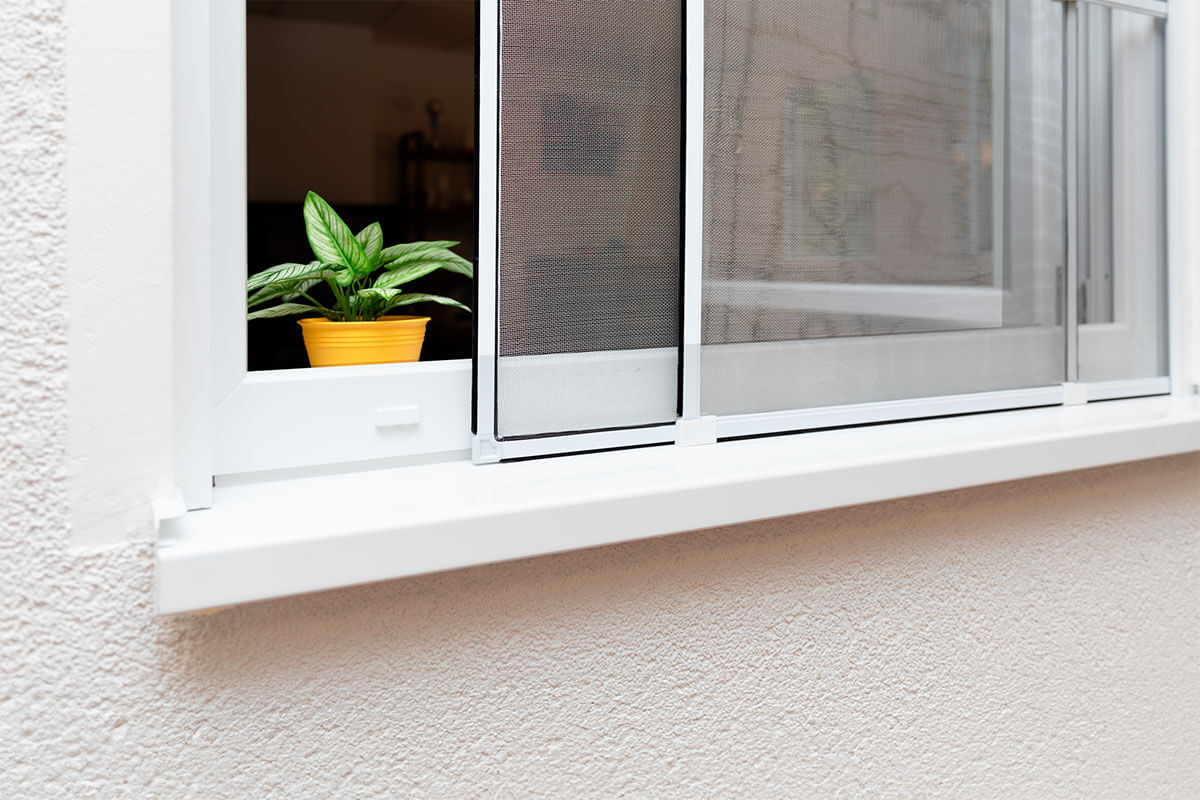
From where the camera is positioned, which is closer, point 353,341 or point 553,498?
point 553,498

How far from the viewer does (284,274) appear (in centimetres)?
81

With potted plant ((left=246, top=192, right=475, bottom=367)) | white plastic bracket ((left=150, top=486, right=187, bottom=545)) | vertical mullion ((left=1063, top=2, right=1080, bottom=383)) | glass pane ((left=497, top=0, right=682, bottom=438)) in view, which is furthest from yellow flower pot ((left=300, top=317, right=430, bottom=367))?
vertical mullion ((left=1063, top=2, right=1080, bottom=383))

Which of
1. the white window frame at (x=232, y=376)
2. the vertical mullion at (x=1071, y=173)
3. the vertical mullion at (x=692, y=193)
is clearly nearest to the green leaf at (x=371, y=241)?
the white window frame at (x=232, y=376)

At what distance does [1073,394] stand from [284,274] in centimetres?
93

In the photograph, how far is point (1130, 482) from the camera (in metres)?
1.14

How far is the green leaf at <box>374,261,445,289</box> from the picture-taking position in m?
0.83

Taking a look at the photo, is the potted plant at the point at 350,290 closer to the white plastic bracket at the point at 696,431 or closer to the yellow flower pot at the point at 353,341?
the yellow flower pot at the point at 353,341

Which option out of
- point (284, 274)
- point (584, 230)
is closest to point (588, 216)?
point (584, 230)

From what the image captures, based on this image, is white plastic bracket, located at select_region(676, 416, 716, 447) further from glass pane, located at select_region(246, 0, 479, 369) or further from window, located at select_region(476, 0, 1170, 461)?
glass pane, located at select_region(246, 0, 479, 369)

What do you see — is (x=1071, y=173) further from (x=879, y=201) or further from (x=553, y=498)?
(x=553, y=498)

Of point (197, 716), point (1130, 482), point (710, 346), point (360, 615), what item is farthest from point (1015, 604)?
point (197, 716)

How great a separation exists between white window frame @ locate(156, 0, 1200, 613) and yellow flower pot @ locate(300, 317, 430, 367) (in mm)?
42

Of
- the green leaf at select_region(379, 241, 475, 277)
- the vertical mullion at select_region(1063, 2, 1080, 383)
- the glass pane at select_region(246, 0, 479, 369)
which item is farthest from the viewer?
→ the glass pane at select_region(246, 0, 479, 369)

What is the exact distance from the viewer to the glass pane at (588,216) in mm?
775
